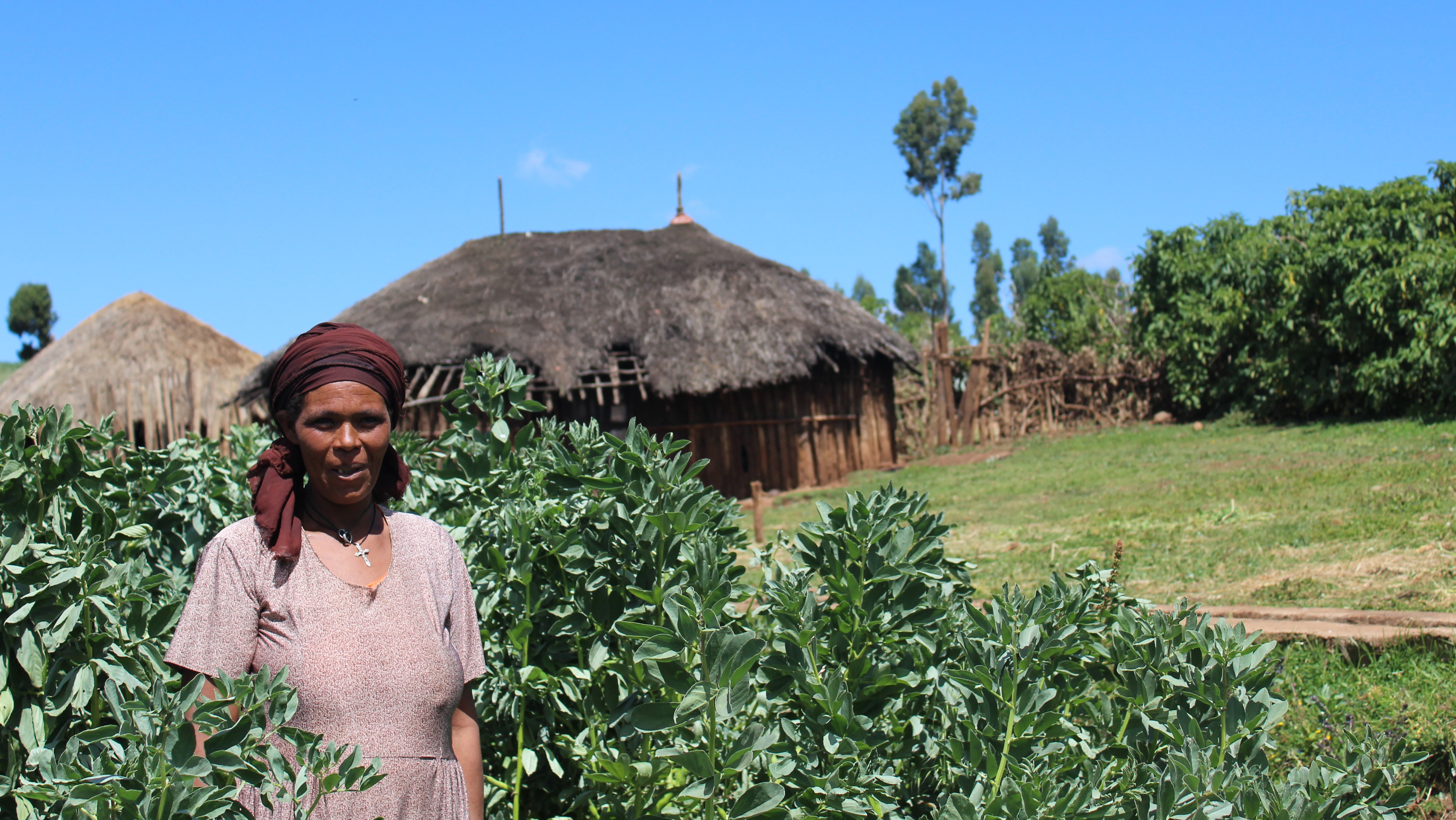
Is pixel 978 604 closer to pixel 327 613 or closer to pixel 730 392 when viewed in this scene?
pixel 327 613

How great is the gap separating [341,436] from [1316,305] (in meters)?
14.9

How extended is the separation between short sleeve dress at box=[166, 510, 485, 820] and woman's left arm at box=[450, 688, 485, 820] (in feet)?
0.14

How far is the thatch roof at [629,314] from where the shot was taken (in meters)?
13.6

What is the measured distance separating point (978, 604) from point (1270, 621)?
116 cm

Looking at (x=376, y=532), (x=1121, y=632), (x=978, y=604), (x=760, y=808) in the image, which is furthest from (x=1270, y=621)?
(x=376, y=532)

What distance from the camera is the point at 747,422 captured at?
14102mm

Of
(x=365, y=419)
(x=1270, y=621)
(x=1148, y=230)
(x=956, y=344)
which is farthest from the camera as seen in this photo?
(x=956, y=344)

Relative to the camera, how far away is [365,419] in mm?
1792

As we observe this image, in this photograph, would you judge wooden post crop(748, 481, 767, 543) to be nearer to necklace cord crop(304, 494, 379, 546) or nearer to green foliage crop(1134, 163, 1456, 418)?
necklace cord crop(304, 494, 379, 546)

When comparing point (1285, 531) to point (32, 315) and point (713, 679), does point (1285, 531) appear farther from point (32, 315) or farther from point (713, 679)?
point (32, 315)

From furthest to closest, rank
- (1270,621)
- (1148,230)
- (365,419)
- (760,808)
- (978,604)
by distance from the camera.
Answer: (1148,230) → (978,604) → (1270,621) → (365,419) → (760,808)

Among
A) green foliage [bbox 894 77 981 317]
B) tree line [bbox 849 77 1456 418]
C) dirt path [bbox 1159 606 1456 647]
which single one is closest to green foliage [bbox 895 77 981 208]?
green foliage [bbox 894 77 981 317]

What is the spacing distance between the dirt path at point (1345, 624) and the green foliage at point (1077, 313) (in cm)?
1471

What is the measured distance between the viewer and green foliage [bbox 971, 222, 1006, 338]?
68500mm
